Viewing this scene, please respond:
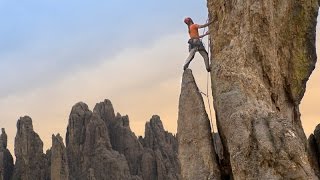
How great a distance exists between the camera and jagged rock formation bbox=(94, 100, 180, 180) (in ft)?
316

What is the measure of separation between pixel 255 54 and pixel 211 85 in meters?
1.85

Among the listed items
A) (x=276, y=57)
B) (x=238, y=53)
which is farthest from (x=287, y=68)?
(x=238, y=53)

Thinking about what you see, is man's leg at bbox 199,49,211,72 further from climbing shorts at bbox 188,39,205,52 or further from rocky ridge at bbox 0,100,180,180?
rocky ridge at bbox 0,100,180,180

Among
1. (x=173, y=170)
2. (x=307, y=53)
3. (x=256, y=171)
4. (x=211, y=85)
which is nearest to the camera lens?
(x=256, y=171)

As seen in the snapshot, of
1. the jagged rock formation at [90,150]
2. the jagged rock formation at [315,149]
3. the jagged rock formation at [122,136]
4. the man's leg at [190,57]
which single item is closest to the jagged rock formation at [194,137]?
the man's leg at [190,57]

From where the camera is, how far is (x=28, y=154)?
91000mm

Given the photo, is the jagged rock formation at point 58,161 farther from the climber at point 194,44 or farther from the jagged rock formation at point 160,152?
the climber at point 194,44

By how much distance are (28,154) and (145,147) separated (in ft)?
72.5

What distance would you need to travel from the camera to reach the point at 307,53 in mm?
20656

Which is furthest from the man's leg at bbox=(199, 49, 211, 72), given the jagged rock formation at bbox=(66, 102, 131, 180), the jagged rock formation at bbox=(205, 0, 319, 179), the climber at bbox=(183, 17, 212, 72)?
the jagged rock formation at bbox=(66, 102, 131, 180)

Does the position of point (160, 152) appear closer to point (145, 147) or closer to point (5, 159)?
point (145, 147)

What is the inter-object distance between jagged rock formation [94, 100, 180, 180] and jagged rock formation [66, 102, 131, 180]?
3.31 m

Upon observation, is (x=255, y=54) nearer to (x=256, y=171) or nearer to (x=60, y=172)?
(x=256, y=171)

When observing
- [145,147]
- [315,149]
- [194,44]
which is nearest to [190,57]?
[194,44]
